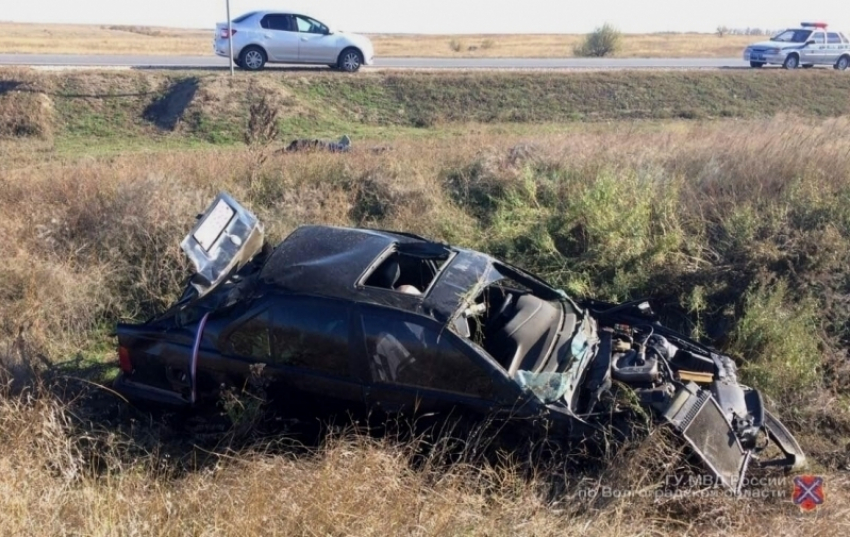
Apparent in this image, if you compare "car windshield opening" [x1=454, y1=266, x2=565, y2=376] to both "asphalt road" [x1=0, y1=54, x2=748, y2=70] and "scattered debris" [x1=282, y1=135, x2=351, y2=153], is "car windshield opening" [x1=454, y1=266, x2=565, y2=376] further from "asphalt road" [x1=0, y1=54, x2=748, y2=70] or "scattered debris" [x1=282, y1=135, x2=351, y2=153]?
"asphalt road" [x1=0, y1=54, x2=748, y2=70]

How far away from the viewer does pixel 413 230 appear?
32.2 feet

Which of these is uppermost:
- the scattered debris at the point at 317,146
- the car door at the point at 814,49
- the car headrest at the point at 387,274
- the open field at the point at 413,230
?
the car door at the point at 814,49

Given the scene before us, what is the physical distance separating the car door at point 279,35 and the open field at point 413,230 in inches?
132

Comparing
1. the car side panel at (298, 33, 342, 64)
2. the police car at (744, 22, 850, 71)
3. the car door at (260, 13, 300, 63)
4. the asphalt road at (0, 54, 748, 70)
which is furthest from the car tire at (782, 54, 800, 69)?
the car door at (260, 13, 300, 63)

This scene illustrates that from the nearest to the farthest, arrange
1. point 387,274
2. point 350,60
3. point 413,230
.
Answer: point 387,274 < point 413,230 < point 350,60

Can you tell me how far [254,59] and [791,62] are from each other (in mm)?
18213

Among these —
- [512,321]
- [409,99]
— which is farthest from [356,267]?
[409,99]

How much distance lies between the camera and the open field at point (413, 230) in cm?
438

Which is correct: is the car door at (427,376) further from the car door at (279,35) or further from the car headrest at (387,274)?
the car door at (279,35)

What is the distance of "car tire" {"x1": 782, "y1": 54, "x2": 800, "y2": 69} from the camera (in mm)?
25219

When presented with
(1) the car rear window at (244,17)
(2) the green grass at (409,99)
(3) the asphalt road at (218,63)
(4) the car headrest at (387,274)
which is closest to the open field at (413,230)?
(2) the green grass at (409,99)

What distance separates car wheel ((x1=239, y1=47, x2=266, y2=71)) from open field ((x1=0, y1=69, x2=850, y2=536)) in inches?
123

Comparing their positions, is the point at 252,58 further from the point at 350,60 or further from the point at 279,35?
the point at 350,60

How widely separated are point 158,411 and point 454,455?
8.12 feet
